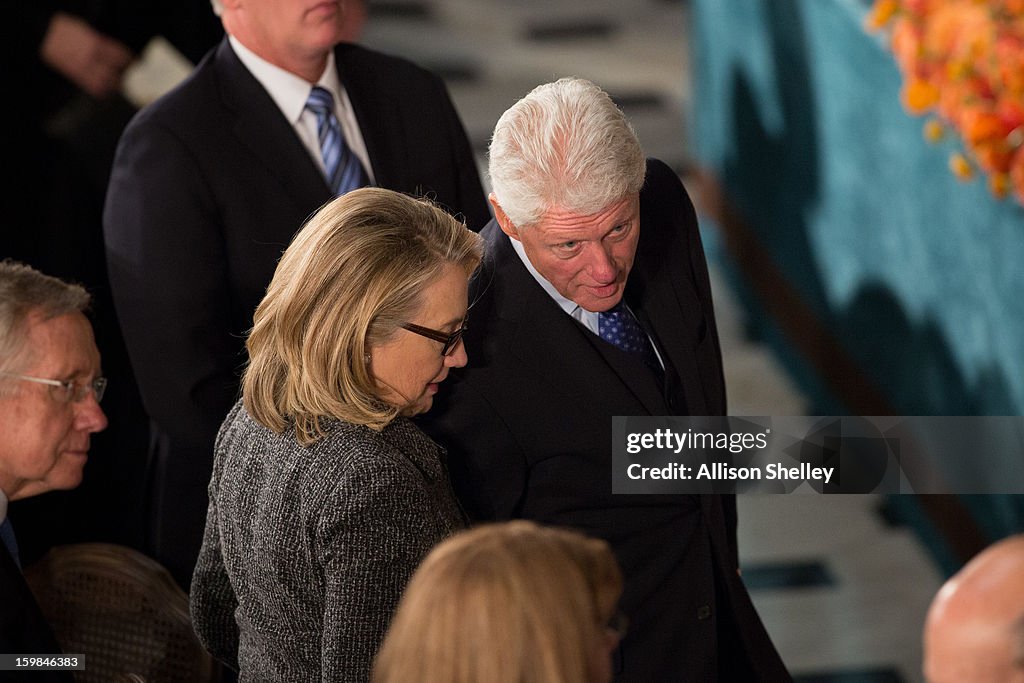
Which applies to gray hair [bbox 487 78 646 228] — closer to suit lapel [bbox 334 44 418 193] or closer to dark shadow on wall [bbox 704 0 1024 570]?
suit lapel [bbox 334 44 418 193]

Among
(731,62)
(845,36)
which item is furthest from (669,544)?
(731,62)

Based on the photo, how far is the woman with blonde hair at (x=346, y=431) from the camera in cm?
196

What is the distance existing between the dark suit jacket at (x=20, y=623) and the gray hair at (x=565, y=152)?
3.05 ft

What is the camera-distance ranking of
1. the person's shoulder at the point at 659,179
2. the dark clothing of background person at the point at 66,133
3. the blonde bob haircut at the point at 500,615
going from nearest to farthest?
the blonde bob haircut at the point at 500,615, the person's shoulder at the point at 659,179, the dark clothing of background person at the point at 66,133

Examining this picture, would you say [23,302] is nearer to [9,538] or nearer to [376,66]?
[9,538]

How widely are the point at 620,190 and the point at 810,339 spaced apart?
10.2 feet

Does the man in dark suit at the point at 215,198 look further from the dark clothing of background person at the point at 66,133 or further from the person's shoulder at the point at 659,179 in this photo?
the dark clothing of background person at the point at 66,133

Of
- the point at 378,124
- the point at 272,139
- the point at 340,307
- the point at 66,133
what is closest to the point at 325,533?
the point at 340,307

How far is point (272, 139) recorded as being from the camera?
2.85 metres

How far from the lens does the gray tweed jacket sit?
1.95 meters

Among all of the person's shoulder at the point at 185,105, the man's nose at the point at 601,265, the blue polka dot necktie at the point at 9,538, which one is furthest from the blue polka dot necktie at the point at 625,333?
the blue polka dot necktie at the point at 9,538

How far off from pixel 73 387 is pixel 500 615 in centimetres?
104

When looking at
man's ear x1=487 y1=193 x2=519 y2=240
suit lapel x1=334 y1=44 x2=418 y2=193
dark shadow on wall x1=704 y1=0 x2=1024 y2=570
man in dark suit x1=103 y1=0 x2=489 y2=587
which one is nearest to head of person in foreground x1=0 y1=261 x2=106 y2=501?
man in dark suit x1=103 y1=0 x2=489 y2=587

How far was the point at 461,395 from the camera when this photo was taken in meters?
2.34
